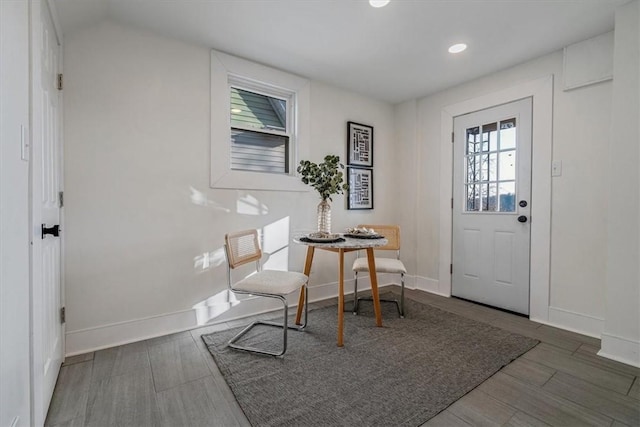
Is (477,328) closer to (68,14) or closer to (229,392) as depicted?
(229,392)

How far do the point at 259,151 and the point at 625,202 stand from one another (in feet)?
9.45

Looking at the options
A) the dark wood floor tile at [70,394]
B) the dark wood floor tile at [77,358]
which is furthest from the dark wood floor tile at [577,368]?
the dark wood floor tile at [77,358]

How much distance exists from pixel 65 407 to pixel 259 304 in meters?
1.53

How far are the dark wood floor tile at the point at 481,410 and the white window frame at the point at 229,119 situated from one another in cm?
220

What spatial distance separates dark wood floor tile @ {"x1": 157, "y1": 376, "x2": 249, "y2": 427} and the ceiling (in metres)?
2.34

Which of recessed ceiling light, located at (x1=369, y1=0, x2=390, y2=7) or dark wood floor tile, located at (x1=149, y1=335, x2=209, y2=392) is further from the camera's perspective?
recessed ceiling light, located at (x1=369, y1=0, x2=390, y2=7)

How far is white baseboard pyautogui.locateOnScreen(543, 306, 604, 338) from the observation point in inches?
92.5

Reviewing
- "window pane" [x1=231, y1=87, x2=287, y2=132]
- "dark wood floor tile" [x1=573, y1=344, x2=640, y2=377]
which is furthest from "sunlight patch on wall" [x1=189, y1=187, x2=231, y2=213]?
"dark wood floor tile" [x1=573, y1=344, x2=640, y2=377]

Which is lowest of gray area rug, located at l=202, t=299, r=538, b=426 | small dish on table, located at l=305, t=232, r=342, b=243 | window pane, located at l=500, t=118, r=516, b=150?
gray area rug, located at l=202, t=299, r=538, b=426

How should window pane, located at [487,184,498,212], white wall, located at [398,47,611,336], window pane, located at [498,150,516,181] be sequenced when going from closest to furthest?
white wall, located at [398,47,611,336] → window pane, located at [498,150,516,181] → window pane, located at [487,184,498,212]

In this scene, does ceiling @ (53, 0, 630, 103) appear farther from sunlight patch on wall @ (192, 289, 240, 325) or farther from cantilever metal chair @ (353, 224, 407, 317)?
sunlight patch on wall @ (192, 289, 240, 325)

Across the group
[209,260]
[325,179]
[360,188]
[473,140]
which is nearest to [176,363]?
[209,260]

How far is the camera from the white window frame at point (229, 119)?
2566mm

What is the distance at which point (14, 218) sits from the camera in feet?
3.20
